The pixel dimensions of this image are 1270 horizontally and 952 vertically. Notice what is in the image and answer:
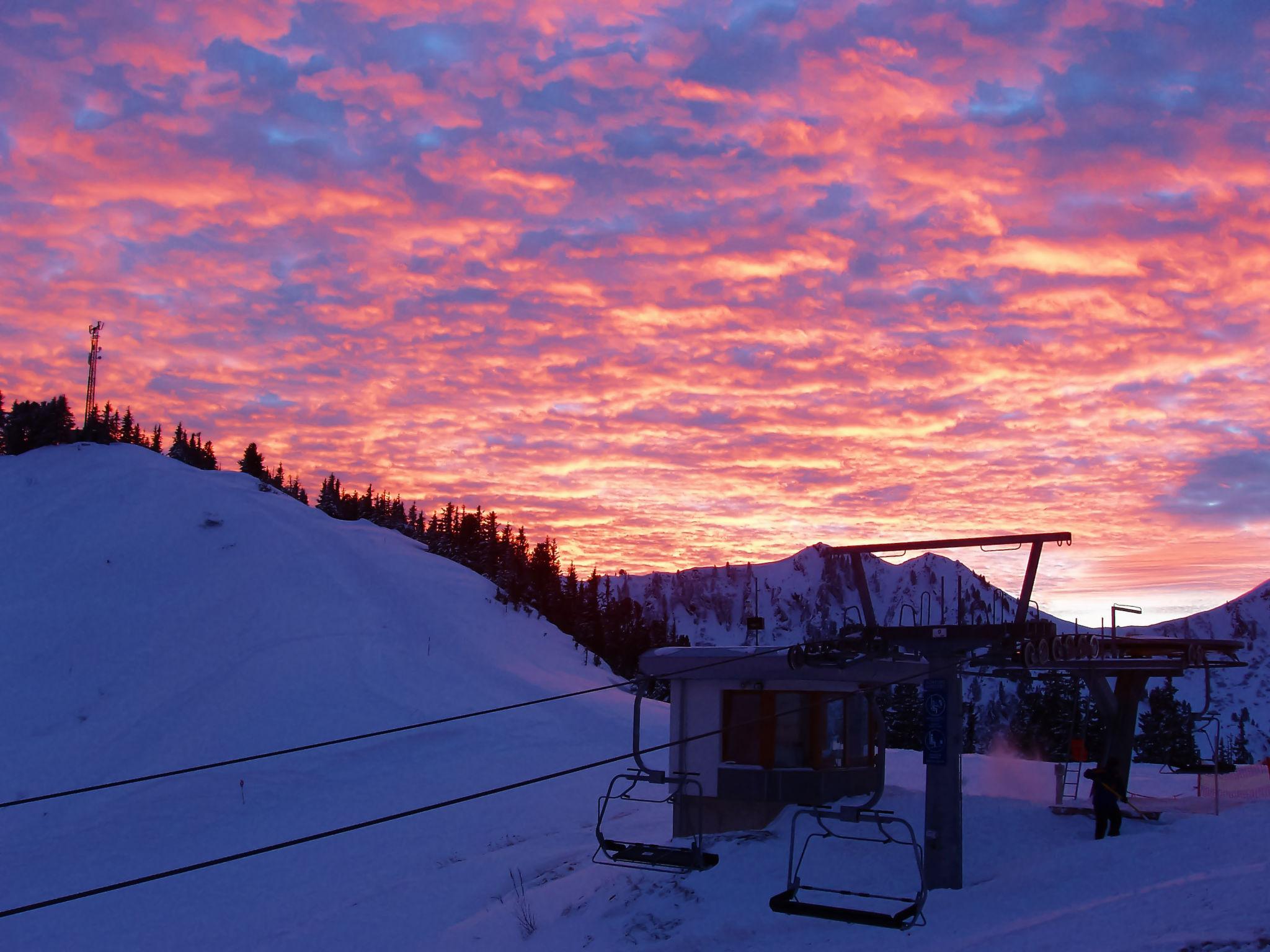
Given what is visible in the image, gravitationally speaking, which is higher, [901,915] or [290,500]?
[290,500]

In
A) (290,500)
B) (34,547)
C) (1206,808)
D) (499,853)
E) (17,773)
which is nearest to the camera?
(1206,808)

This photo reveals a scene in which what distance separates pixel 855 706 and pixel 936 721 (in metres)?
6.97

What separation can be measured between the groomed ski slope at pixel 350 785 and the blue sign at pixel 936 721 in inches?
96.1

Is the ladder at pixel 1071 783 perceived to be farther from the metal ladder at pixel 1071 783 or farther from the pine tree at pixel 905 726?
the pine tree at pixel 905 726

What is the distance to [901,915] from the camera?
13.0m

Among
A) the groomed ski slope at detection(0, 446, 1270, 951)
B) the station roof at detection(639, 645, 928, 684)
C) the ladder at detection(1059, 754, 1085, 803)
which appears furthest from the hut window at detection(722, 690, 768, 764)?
the ladder at detection(1059, 754, 1085, 803)

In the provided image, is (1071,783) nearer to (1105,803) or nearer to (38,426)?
(1105,803)

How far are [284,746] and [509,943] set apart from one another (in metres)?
18.9

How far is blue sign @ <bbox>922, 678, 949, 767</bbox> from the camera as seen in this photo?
1941 centimetres

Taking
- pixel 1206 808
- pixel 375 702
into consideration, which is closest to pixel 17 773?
pixel 375 702

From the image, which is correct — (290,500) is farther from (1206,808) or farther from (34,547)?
(1206,808)

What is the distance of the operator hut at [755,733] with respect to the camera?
24.4 m

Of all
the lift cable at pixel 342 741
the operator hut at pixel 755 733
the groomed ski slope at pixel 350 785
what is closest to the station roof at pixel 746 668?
the operator hut at pixel 755 733

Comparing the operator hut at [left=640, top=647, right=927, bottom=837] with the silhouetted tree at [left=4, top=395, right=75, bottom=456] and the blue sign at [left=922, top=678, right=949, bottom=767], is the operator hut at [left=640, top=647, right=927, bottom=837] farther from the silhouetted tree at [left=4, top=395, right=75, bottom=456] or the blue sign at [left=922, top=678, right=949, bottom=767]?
the silhouetted tree at [left=4, top=395, right=75, bottom=456]
